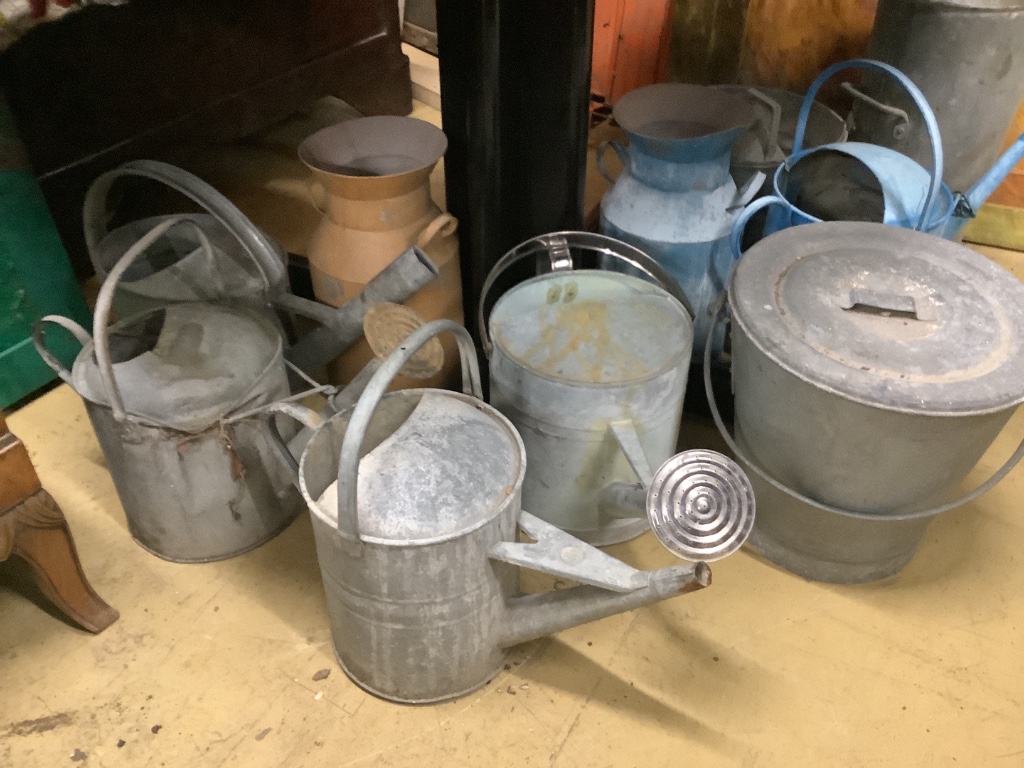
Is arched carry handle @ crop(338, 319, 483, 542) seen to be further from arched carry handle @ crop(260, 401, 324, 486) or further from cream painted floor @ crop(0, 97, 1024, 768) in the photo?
cream painted floor @ crop(0, 97, 1024, 768)

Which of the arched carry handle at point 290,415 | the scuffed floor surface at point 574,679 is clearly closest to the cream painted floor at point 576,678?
the scuffed floor surface at point 574,679

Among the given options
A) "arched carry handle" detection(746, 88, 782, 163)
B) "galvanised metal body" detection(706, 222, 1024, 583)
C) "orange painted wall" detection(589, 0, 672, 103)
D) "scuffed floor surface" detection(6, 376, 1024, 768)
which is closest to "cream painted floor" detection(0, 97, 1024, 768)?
"scuffed floor surface" detection(6, 376, 1024, 768)

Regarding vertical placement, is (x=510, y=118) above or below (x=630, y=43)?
above

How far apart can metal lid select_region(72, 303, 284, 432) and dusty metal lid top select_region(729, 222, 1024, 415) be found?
75cm

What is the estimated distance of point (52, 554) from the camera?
1.10 meters

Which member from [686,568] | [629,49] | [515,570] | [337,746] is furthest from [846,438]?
[629,49]

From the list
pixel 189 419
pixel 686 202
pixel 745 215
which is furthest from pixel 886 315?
pixel 189 419

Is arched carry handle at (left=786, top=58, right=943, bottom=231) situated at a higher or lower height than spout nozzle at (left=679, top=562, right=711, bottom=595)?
higher

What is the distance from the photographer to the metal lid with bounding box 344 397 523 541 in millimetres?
944

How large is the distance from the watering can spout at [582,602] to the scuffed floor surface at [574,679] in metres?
0.13

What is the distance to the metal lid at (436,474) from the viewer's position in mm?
944

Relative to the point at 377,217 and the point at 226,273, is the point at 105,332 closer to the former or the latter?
the point at 226,273

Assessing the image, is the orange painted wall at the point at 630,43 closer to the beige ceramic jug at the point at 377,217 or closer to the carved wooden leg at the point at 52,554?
the beige ceramic jug at the point at 377,217

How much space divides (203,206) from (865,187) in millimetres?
1146
